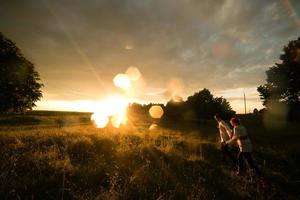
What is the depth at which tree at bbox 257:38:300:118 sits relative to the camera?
121 ft

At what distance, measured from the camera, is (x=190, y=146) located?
14984 millimetres

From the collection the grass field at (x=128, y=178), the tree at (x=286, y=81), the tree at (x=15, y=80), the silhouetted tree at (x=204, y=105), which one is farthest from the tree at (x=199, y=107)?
the grass field at (x=128, y=178)

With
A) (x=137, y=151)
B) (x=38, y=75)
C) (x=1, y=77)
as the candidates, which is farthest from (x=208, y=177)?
(x=38, y=75)

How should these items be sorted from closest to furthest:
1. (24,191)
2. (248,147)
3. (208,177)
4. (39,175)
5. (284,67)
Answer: (24,191), (39,175), (208,177), (248,147), (284,67)

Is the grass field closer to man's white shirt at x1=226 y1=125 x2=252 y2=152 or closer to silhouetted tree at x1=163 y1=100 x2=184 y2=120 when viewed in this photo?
man's white shirt at x1=226 y1=125 x2=252 y2=152

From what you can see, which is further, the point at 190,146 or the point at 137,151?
the point at 190,146

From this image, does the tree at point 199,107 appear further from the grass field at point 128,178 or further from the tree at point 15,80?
A: the grass field at point 128,178

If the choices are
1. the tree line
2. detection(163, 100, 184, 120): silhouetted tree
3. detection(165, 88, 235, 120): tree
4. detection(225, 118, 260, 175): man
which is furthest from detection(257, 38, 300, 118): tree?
detection(225, 118, 260, 175): man

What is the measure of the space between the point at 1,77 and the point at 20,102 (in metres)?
2.68

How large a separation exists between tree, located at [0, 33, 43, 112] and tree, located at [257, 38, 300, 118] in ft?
121

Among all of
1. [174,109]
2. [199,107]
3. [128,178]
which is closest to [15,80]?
[128,178]

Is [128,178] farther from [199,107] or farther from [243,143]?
[199,107]

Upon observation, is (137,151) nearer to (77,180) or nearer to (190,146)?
(77,180)

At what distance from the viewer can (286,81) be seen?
38312 mm
